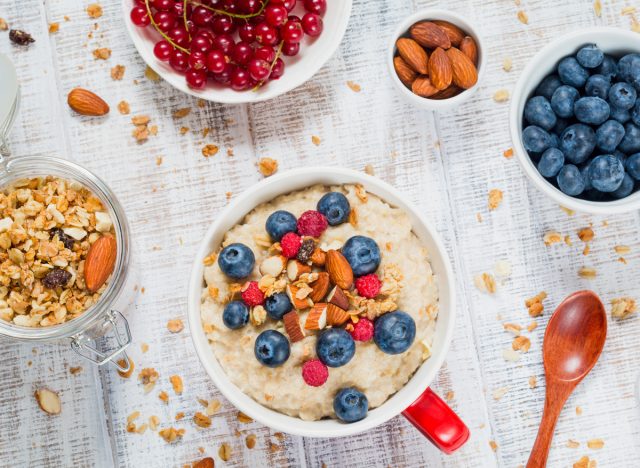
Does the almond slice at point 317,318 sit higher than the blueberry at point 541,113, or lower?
lower

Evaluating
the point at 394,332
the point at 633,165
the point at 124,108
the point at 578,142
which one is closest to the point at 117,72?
the point at 124,108

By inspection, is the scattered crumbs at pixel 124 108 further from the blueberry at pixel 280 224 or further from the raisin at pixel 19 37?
the blueberry at pixel 280 224

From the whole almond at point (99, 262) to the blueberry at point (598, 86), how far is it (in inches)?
35.5

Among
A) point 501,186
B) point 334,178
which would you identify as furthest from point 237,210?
point 501,186

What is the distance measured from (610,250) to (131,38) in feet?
3.42

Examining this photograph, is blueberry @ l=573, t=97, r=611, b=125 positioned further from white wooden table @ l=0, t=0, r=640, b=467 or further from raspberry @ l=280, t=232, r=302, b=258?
raspberry @ l=280, t=232, r=302, b=258

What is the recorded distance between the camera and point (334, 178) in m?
1.25

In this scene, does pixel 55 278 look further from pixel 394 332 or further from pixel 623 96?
pixel 623 96

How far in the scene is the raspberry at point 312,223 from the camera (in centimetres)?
118

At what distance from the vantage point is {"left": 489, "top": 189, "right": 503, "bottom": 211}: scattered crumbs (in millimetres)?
1426

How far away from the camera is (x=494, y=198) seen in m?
1.43

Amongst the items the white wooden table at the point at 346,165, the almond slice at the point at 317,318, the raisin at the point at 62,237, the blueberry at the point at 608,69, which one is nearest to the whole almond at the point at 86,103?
the white wooden table at the point at 346,165

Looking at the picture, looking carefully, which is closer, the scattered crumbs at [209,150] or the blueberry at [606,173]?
the blueberry at [606,173]

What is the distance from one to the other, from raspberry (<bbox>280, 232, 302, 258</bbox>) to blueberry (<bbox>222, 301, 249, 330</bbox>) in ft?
0.36
